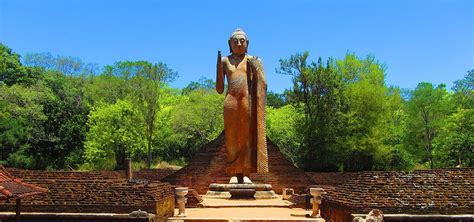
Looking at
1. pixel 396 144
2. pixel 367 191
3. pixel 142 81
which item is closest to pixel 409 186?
pixel 367 191

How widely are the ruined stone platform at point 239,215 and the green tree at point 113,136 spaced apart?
2455 cm

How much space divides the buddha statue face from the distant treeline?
17350 mm

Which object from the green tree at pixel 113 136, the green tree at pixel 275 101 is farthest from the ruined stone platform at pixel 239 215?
the green tree at pixel 275 101

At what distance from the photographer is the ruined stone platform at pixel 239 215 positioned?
1179 cm

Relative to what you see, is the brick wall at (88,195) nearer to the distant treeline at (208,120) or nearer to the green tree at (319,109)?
the distant treeline at (208,120)

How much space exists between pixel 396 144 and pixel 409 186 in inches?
1154

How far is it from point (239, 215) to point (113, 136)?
27.2 m

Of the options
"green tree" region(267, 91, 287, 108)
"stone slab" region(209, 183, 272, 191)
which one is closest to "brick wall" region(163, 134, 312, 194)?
"stone slab" region(209, 183, 272, 191)

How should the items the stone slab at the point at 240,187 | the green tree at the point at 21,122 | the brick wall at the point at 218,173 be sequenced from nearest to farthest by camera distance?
the stone slab at the point at 240,187 → the brick wall at the point at 218,173 → the green tree at the point at 21,122

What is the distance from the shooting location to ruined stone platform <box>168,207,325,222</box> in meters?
11.8

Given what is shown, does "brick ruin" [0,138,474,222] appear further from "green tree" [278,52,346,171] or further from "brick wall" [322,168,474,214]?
"green tree" [278,52,346,171]

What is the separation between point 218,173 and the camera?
22422 mm

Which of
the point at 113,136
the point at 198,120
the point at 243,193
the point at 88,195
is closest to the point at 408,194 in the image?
the point at 88,195

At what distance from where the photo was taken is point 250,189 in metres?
16.6
